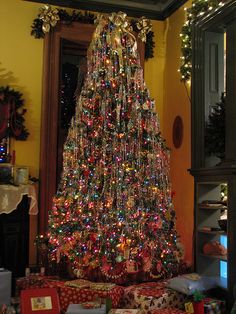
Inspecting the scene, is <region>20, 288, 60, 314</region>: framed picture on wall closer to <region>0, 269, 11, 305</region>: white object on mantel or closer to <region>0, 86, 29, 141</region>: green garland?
<region>0, 269, 11, 305</region>: white object on mantel

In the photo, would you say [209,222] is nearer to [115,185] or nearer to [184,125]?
[115,185]

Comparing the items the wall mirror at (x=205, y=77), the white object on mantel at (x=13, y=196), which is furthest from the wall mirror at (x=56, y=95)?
the wall mirror at (x=205, y=77)

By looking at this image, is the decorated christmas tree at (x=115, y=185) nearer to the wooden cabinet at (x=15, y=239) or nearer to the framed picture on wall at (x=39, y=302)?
the wooden cabinet at (x=15, y=239)

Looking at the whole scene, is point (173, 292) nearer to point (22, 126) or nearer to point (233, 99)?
point (233, 99)

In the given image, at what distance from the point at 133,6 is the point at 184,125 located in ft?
6.79

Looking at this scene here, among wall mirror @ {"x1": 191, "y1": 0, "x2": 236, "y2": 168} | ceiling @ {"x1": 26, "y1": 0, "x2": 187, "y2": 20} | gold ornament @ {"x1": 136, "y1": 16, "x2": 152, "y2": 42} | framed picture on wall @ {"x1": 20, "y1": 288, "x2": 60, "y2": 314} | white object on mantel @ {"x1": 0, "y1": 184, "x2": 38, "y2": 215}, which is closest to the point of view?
framed picture on wall @ {"x1": 20, "y1": 288, "x2": 60, "y2": 314}

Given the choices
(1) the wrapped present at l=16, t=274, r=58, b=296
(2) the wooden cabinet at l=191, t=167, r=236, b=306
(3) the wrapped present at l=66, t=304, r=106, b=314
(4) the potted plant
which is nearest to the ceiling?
(2) the wooden cabinet at l=191, t=167, r=236, b=306

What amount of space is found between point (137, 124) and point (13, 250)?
7.06 ft

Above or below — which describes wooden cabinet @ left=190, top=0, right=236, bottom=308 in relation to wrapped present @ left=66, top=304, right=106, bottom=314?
above

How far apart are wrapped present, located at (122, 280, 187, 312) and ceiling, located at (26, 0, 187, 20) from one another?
4040mm

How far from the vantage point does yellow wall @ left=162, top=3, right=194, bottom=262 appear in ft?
19.2

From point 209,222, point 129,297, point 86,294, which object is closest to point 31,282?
point 86,294

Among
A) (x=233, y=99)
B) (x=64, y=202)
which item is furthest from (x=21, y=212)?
(x=233, y=99)

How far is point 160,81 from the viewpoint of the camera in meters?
6.71
